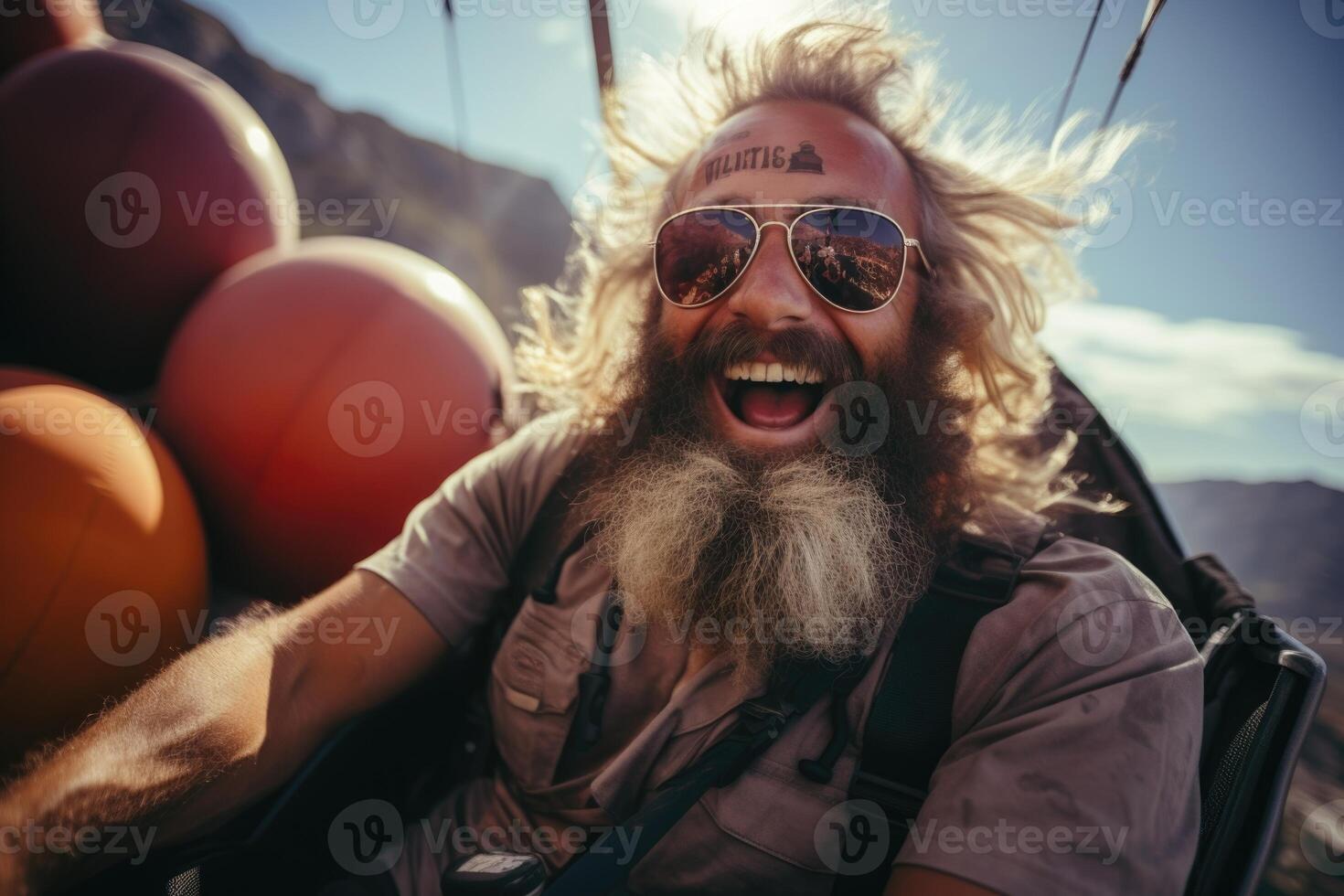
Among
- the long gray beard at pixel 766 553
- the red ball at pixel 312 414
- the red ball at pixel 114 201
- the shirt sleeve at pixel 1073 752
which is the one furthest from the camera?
the red ball at pixel 114 201

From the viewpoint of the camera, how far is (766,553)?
1403 millimetres

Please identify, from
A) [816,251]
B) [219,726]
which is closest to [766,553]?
[816,251]

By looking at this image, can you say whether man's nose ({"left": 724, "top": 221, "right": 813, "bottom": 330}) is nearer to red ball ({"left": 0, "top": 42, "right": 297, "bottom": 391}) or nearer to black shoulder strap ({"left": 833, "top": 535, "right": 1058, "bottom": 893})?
black shoulder strap ({"left": 833, "top": 535, "right": 1058, "bottom": 893})

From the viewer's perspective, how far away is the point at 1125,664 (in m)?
1.07

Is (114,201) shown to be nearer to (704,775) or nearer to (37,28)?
(37,28)

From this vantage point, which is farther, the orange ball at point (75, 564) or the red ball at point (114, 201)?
the red ball at point (114, 201)

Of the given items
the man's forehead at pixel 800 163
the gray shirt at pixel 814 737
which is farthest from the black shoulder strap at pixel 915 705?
the man's forehead at pixel 800 163

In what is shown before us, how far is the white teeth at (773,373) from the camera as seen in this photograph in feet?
4.91

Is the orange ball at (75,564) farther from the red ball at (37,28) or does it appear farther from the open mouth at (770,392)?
the red ball at (37,28)

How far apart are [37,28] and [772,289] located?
3424 mm

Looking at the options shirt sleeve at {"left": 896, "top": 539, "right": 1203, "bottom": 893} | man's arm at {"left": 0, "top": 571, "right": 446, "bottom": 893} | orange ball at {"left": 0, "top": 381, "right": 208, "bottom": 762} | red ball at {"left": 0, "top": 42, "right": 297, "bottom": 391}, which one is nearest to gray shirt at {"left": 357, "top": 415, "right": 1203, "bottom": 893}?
shirt sleeve at {"left": 896, "top": 539, "right": 1203, "bottom": 893}

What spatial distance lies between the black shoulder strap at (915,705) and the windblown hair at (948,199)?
16.4 inches

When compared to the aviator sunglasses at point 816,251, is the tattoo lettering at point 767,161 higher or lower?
higher

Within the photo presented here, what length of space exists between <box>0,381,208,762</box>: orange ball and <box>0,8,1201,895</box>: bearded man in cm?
54
